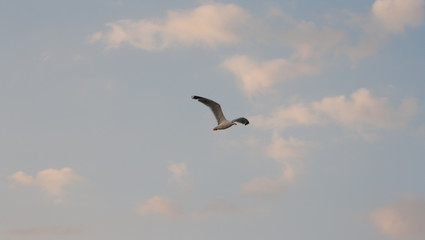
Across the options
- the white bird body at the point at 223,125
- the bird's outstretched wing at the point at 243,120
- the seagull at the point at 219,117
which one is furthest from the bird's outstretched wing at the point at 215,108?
the bird's outstretched wing at the point at 243,120

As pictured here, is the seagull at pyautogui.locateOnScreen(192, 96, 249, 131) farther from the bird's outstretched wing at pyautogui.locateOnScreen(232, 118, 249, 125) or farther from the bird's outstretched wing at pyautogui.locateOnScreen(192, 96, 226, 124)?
the bird's outstretched wing at pyautogui.locateOnScreen(232, 118, 249, 125)

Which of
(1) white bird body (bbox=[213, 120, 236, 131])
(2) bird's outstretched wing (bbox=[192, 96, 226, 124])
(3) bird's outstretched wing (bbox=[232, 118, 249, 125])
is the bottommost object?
(1) white bird body (bbox=[213, 120, 236, 131])

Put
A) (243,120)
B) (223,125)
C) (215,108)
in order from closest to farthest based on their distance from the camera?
(215,108)
(223,125)
(243,120)

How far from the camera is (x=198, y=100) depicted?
4318 inches

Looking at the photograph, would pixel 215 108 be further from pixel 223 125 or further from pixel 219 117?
pixel 223 125

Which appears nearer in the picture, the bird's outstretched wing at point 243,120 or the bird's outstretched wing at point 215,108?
the bird's outstretched wing at point 215,108

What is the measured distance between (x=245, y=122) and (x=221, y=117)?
620 cm

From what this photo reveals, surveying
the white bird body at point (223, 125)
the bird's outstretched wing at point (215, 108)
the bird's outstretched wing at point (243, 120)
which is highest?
the bird's outstretched wing at point (243, 120)

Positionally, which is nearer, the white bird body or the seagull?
the seagull

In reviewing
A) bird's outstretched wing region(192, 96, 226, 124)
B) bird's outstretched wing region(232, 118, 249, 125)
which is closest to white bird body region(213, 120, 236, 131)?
bird's outstretched wing region(192, 96, 226, 124)

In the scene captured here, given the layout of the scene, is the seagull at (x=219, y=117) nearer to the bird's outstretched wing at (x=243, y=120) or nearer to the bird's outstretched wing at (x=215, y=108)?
the bird's outstretched wing at (x=215, y=108)

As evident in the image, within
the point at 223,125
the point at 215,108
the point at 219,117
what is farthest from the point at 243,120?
the point at 215,108

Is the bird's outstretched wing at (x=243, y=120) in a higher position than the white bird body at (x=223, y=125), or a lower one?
higher

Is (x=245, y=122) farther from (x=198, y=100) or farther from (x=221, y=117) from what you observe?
(x=198, y=100)
